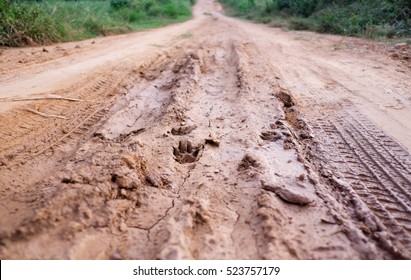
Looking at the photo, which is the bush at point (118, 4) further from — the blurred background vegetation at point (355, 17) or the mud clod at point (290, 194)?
the mud clod at point (290, 194)

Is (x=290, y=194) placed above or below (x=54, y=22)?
below

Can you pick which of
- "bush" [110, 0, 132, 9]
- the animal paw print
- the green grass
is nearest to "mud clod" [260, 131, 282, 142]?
the animal paw print

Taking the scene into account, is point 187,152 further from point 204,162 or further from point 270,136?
point 270,136

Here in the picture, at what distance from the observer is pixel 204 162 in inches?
108

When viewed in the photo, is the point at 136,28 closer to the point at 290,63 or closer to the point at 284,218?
the point at 290,63

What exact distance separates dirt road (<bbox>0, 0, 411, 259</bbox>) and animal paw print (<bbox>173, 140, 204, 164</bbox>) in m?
0.01

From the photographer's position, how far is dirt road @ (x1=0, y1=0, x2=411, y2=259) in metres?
1.86

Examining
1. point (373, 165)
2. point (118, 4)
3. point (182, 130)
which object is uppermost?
point (118, 4)

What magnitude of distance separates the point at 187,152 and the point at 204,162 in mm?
246

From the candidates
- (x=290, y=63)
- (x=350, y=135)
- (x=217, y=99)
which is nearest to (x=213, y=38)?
(x=290, y=63)

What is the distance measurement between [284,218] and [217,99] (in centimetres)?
233

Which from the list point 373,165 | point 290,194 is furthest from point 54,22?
point 373,165

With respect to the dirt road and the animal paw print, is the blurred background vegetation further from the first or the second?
the animal paw print
